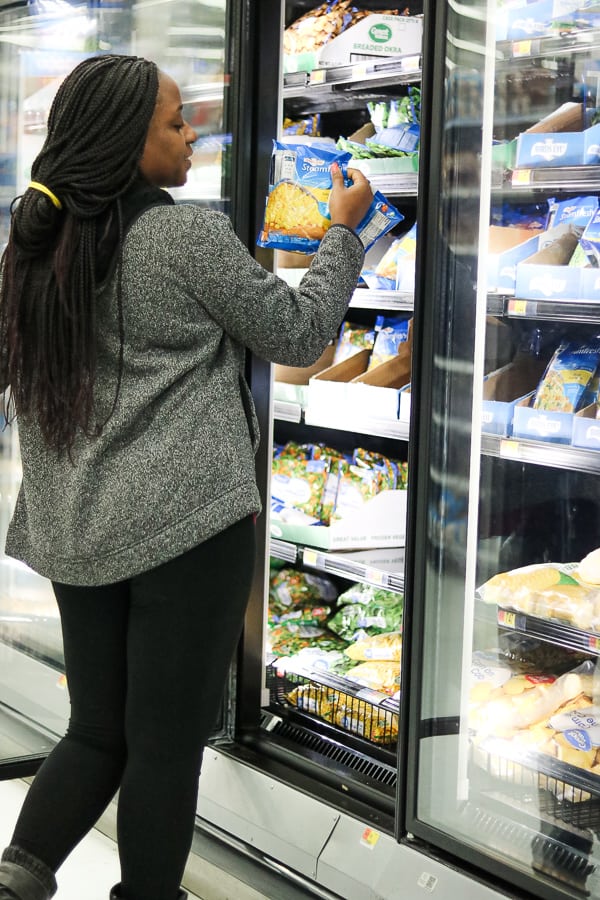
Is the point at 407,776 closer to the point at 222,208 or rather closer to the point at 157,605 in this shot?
the point at 157,605

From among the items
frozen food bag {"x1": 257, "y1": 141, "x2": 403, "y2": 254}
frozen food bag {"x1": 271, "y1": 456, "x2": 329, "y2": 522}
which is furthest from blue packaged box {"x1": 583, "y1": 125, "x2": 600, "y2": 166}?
frozen food bag {"x1": 271, "y1": 456, "x2": 329, "y2": 522}

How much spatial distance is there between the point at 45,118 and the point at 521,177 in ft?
4.94

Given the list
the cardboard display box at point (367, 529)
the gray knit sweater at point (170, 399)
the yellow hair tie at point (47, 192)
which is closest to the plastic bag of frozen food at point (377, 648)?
the cardboard display box at point (367, 529)

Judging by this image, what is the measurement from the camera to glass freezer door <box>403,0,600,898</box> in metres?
1.83

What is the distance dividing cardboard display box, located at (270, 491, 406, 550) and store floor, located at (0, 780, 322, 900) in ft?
2.49

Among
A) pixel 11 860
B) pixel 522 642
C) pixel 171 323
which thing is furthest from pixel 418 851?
pixel 171 323

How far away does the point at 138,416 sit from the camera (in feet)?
5.07

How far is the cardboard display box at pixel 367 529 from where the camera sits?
2570 mm

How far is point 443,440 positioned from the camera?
1.90 metres

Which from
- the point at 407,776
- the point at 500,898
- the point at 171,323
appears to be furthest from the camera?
the point at 407,776

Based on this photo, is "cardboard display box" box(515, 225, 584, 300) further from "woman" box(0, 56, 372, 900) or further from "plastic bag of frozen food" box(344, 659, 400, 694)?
"plastic bag of frozen food" box(344, 659, 400, 694)

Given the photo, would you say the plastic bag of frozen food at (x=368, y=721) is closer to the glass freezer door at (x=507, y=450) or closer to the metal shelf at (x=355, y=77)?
the glass freezer door at (x=507, y=450)

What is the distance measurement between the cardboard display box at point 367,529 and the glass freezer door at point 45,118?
783mm

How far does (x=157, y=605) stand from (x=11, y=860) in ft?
1.53
